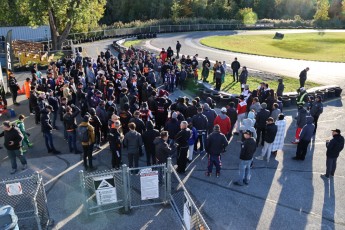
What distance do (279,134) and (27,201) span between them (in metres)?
8.16

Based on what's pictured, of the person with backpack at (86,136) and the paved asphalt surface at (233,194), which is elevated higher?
the person with backpack at (86,136)

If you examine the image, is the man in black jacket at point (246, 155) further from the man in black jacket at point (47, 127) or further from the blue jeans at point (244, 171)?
the man in black jacket at point (47, 127)

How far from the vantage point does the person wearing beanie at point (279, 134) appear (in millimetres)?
11195

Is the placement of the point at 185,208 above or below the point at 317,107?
below

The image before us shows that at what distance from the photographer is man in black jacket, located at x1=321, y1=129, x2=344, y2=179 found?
9914 mm

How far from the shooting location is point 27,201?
9.01 meters

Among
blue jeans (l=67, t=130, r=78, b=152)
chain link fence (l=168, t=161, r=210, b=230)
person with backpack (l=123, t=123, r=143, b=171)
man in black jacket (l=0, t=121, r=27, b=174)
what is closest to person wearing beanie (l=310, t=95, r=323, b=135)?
chain link fence (l=168, t=161, r=210, b=230)

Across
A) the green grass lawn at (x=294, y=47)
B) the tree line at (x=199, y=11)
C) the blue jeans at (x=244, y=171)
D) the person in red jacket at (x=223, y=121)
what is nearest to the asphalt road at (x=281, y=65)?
the green grass lawn at (x=294, y=47)

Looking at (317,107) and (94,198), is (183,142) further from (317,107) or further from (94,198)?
(317,107)

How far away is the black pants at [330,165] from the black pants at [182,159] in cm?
437

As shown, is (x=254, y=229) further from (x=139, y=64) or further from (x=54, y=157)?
(x=139, y=64)

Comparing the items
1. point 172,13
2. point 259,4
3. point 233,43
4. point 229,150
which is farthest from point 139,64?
point 259,4

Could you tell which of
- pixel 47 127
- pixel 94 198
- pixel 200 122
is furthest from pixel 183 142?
pixel 47 127

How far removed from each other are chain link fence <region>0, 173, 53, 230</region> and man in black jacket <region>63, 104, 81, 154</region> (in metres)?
2.17
